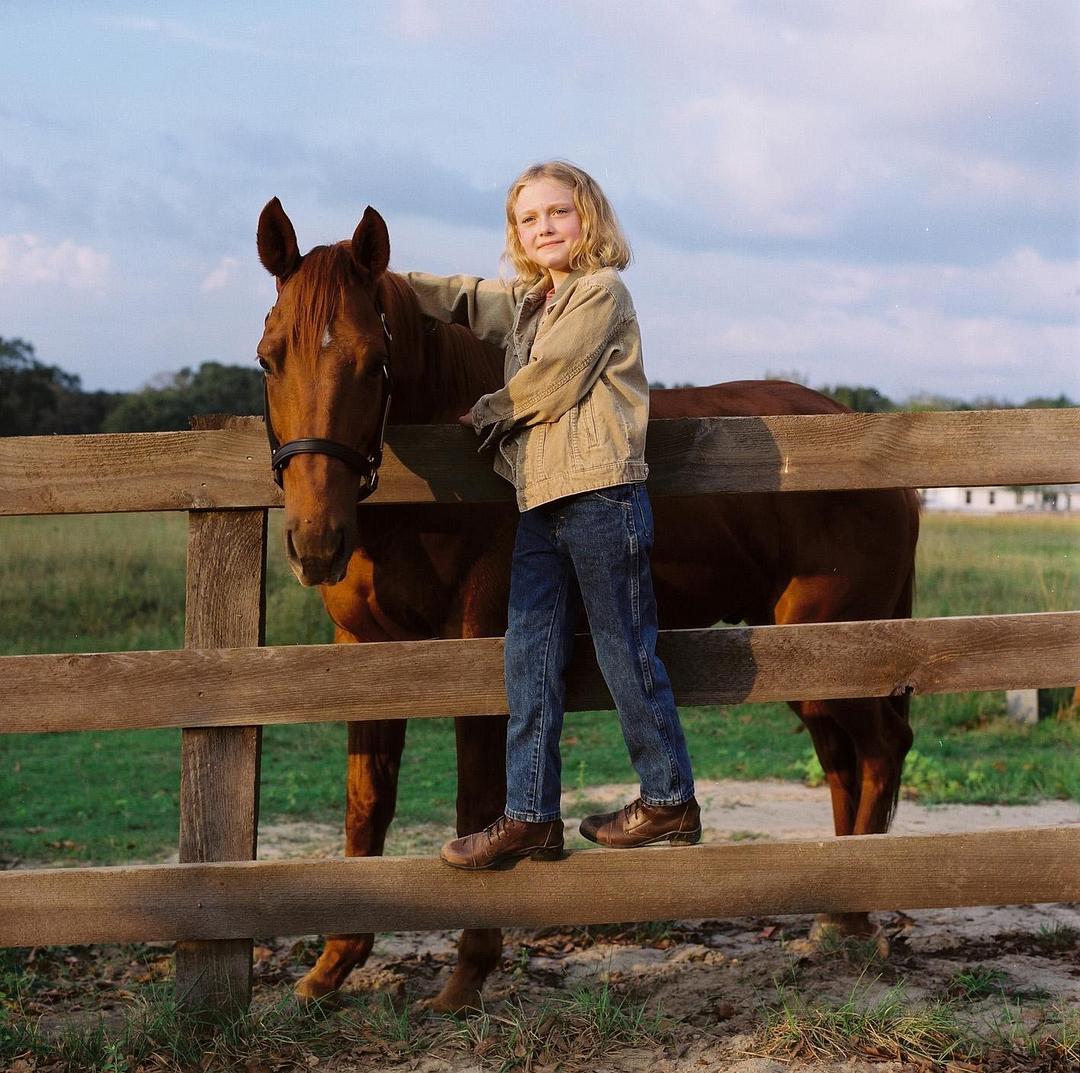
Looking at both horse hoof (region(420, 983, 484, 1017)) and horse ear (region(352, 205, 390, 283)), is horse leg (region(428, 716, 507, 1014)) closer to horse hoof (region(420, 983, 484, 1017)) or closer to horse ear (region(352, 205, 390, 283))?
horse hoof (region(420, 983, 484, 1017))

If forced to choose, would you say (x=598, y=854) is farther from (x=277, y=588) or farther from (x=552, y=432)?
(x=277, y=588)

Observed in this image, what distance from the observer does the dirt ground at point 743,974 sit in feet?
10.4

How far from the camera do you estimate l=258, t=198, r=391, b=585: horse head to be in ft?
9.25

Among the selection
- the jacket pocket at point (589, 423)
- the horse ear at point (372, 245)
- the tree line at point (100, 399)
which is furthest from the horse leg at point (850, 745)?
the tree line at point (100, 399)

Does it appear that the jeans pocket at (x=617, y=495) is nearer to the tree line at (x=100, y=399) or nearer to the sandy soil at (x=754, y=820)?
the sandy soil at (x=754, y=820)

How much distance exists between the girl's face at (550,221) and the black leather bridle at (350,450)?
0.50 m

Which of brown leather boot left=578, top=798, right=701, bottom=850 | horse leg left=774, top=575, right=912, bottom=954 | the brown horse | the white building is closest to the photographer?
the brown horse

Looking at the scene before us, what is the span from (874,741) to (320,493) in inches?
115

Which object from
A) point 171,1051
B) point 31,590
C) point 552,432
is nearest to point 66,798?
point 171,1051

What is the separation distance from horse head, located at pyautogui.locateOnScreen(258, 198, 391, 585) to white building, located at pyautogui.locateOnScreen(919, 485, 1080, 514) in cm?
1754

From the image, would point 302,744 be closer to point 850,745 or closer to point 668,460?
point 850,745

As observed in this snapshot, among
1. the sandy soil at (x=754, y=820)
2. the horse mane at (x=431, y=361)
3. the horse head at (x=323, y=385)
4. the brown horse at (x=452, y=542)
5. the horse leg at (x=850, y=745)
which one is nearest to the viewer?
the horse head at (x=323, y=385)

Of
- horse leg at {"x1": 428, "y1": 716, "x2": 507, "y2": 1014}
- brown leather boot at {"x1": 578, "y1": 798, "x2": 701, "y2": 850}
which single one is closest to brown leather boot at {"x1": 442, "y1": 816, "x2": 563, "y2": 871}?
brown leather boot at {"x1": 578, "y1": 798, "x2": 701, "y2": 850}

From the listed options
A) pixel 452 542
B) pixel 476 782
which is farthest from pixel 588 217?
pixel 476 782
